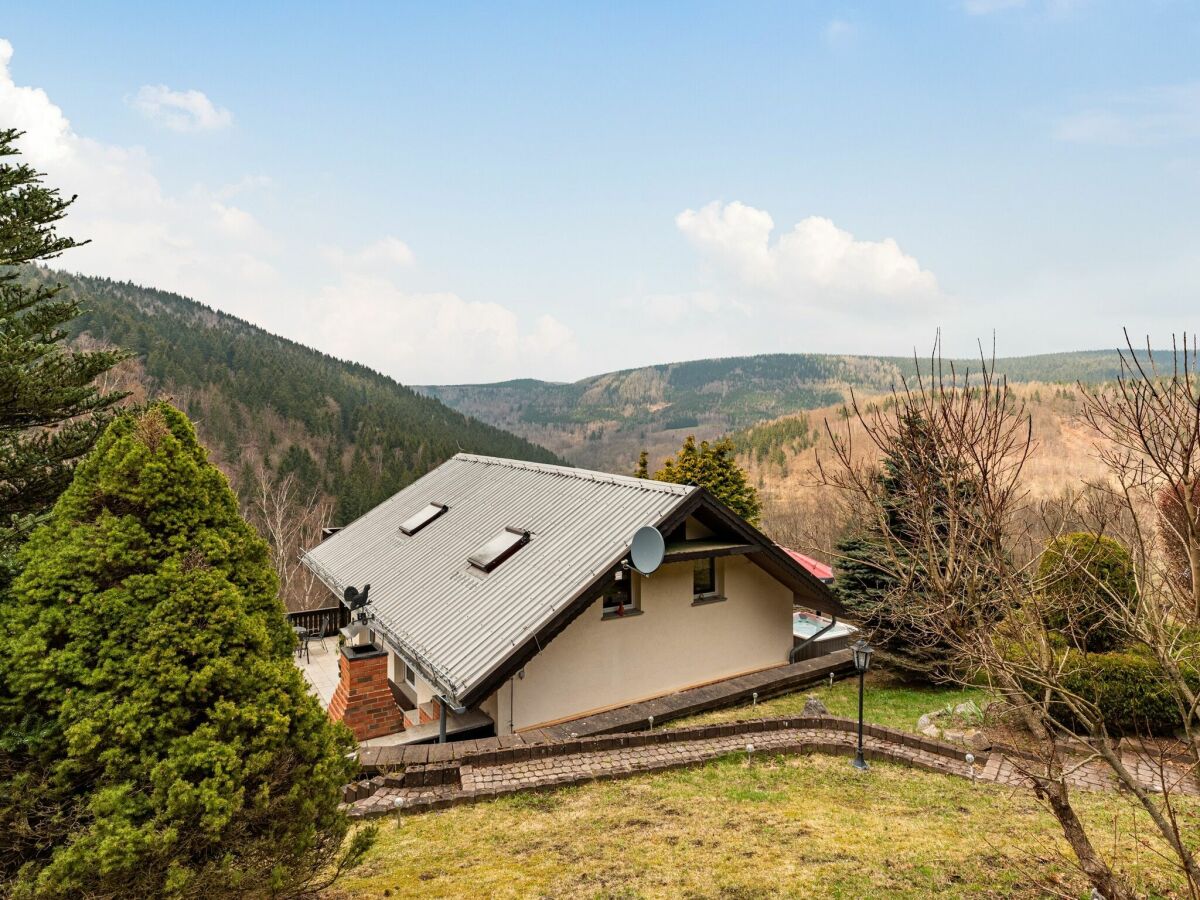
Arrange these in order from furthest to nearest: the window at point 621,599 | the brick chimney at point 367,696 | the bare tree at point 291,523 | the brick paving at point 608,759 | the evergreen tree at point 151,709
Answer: the bare tree at point 291,523, the window at point 621,599, the brick chimney at point 367,696, the brick paving at point 608,759, the evergreen tree at point 151,709

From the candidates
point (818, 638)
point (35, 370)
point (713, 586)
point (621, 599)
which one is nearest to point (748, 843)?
point (621, 599)

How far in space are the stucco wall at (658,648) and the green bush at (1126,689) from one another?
18.1ft

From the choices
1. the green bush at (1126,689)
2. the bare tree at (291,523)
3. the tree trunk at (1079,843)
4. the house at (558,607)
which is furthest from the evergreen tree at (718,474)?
the tree trunk at (1079,843)

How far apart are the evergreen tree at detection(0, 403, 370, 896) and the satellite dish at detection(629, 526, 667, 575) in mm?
6610

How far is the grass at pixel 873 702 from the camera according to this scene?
37.6 ft

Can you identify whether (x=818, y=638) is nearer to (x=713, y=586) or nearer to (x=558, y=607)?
(x=713, y=586)

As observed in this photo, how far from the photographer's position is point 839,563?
704 inches

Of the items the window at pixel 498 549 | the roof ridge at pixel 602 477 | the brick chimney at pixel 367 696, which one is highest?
the roof ridge at pixel 602 477

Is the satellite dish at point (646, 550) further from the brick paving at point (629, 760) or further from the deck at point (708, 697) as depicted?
the brick paving at point (629, 760)

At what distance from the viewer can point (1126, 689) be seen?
1042 cm

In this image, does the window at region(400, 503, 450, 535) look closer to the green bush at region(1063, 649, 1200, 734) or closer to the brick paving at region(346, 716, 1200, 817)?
the brick paving at region(346, 716, 1200, 817)

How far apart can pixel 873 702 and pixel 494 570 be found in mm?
8953

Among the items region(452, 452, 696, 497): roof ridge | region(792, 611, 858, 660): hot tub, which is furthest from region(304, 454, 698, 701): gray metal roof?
region(792, 611, 858, 660): hot tub

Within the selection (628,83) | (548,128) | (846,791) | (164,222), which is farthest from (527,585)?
(164,222)
